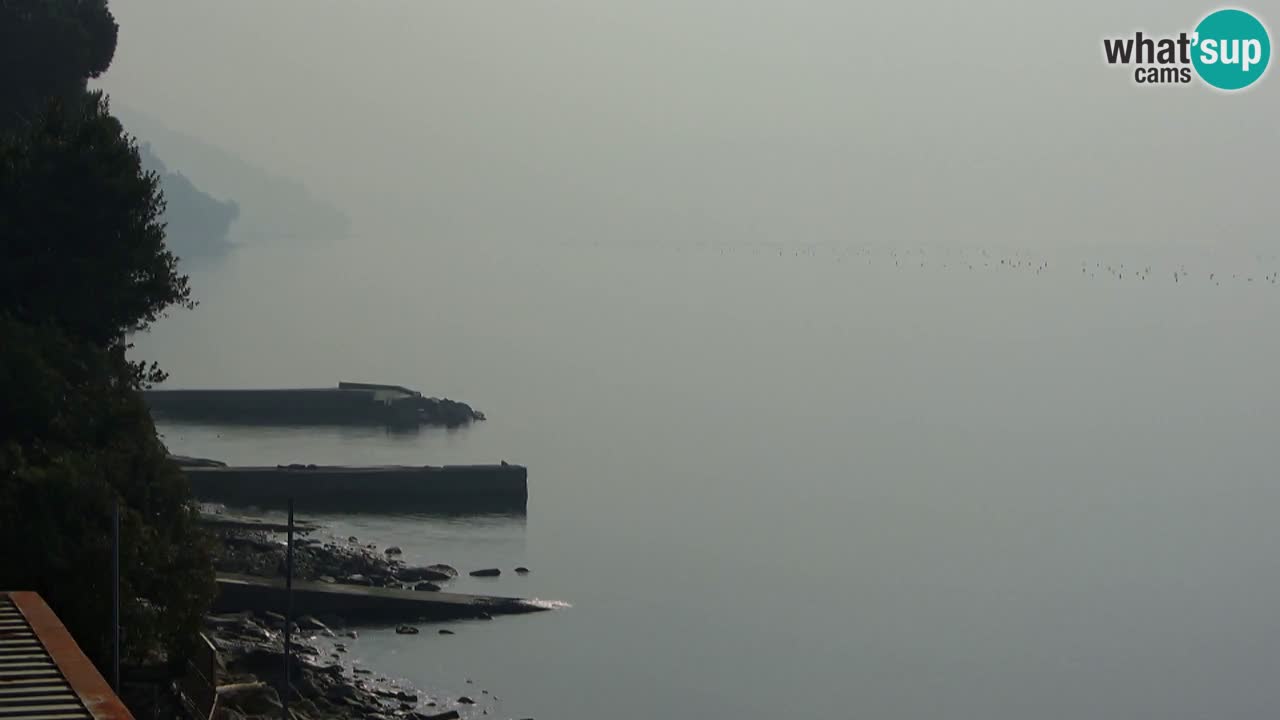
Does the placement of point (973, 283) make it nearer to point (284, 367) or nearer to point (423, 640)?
point (284, 367)

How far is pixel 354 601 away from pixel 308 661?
379 centimetres

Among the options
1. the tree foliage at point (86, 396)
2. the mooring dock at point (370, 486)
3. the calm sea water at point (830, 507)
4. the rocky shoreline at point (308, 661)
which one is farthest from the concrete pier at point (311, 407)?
the tree foliage at point (86, 396)

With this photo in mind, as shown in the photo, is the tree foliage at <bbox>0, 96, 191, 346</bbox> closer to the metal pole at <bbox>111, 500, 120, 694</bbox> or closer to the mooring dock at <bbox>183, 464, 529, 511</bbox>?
the metal pole at <bbox>111, 500, 120, 694</bbox>

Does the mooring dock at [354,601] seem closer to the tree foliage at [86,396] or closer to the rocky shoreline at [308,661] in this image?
the rocky shoreline at [308,661]

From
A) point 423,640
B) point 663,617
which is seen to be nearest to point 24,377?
point 423,640

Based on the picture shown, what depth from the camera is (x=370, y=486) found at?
42.5 metres

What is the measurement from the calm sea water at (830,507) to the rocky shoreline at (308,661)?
29.3 inches

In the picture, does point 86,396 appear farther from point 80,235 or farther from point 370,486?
point 370,486

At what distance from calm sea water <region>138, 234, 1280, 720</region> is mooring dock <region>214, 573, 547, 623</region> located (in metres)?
0.77

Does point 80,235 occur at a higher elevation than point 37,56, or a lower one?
lower

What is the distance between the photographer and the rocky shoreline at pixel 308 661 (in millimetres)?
22453

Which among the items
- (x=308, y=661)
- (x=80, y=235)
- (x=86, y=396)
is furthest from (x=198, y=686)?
(x=80, y=235)

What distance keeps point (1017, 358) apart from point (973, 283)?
3086 inches

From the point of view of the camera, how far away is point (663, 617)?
109ft
